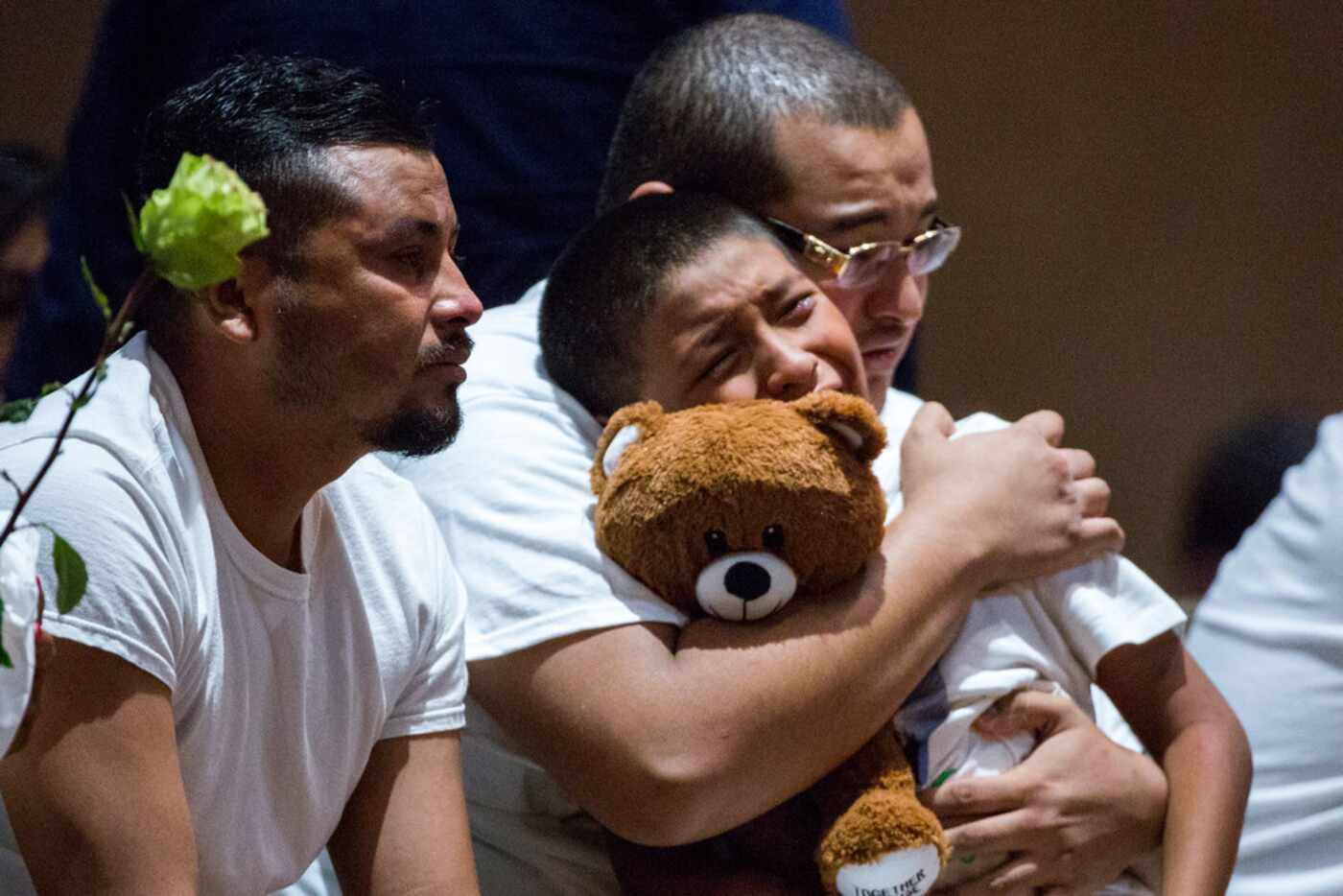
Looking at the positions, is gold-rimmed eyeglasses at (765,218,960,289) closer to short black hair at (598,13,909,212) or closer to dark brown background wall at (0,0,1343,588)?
short black hair at (598,13,909,212)

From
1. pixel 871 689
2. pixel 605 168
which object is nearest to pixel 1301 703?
pixel 871 689

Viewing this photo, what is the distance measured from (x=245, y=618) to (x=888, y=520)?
694 millimetres

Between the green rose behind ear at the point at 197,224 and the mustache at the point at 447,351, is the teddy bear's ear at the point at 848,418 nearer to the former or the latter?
the mustache at the point at 447,351

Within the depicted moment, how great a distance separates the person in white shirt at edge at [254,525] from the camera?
4.36 ft

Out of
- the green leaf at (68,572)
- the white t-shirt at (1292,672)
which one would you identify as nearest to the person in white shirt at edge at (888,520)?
the white t-shirt at (1292,672)

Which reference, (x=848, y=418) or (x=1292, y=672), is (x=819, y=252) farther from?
(x=1292, y=672)

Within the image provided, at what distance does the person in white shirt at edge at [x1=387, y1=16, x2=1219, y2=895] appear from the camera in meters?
1.65

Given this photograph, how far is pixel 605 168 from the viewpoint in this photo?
7.59 feet

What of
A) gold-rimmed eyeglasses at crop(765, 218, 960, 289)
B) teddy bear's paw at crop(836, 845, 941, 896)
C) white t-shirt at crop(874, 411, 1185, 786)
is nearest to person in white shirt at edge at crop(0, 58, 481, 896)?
teddy bear's paw at crop(836, 845, 941, 896)

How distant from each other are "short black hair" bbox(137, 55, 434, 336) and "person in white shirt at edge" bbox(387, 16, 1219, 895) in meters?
0.42

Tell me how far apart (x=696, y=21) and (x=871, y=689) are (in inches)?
45.2

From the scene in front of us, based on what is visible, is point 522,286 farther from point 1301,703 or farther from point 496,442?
point 1301,703

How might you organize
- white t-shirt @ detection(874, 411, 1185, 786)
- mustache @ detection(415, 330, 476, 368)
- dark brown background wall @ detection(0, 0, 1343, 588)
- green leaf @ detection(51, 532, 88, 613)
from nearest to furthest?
green leaf @ detection(51, 532, 88, 613), mustache @ detection(415, 330, 476, 368), white t-shirt @ detection(874, 411, 1185, 786), dark brown background wall @ detection(0, 0, 1343, 588)

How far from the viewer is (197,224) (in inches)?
35.7
